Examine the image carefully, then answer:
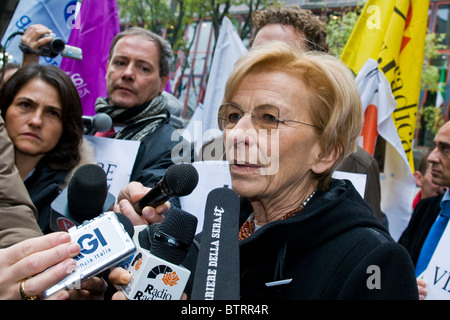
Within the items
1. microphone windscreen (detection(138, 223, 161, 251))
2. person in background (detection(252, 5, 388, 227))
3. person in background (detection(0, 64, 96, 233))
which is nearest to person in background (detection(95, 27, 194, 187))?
person in background (detection(0, 64, 96, 233))

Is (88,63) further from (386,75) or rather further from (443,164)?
(443,164)

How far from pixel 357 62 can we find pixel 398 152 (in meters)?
0.86

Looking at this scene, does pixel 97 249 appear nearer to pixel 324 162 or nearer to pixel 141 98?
pixel 324 162

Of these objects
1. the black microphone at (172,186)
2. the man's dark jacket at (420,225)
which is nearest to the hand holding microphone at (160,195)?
the black microphone at (172,186)

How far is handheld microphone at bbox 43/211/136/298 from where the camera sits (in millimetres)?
1180

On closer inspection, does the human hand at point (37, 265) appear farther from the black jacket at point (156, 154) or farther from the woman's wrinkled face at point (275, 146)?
the black jacket at point (156, 154)

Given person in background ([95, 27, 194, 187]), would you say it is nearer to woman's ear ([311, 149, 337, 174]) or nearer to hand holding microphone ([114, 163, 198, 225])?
hand holding microphone ([114, 163, 198, 225])

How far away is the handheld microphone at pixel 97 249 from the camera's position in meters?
1.18

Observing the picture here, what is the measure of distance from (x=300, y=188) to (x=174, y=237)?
2.11 feet

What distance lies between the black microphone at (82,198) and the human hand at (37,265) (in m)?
0.43

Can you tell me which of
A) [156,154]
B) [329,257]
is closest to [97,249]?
A: [329,257]

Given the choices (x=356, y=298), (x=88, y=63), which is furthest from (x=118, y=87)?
(x=356, y=298)

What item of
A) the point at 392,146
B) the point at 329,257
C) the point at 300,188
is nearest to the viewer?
the point at 329,257

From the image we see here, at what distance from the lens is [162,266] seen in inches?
47.5
